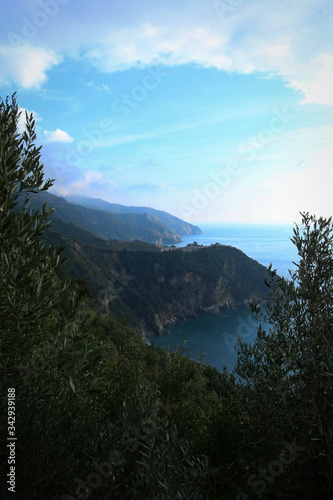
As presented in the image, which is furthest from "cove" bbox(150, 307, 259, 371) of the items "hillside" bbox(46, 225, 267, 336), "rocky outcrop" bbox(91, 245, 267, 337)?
"rocky outcrop" bbox(91, 245, 267, 337)

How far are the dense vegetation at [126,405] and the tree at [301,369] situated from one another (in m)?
0.03

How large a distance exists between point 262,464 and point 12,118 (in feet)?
29.5

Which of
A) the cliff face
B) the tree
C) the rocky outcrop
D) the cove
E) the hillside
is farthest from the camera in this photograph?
the rocky outcrop

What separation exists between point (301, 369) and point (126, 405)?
17.2 ft

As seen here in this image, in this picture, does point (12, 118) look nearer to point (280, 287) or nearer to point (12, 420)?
point (12, 420)

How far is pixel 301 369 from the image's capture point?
6312mm

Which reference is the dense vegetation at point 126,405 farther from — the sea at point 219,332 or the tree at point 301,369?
the sea at point 219,332

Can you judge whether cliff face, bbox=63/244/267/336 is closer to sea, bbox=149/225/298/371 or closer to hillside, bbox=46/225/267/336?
hillside, bbox=46/225/267/336

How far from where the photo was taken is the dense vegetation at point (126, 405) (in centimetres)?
481

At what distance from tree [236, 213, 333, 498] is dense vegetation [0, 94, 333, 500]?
0.09 ft

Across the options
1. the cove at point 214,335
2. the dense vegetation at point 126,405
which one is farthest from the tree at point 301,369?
the cove at point 214,335

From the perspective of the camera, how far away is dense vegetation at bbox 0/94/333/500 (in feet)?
15.8

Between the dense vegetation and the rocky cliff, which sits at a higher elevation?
the dense vegetation

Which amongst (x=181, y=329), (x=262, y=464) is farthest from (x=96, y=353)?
(x=181, y=329)
